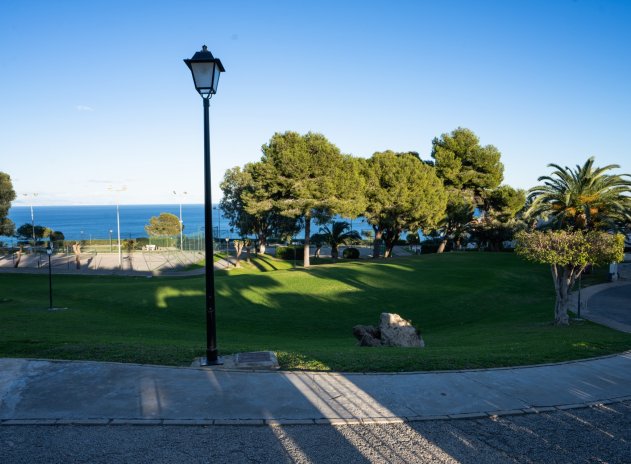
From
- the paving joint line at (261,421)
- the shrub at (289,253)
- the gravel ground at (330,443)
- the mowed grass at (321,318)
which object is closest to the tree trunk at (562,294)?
the mowed grass at (321,318)

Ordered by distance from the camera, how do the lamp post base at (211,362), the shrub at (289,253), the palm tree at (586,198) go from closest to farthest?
the lamp post base at (211,362) < the palm tree at (586,198) < the shrub at (289,253)

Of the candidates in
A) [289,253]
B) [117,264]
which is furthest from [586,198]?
[117,264]

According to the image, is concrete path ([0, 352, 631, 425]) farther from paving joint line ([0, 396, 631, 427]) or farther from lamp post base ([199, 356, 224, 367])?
lamp post base ([199, 356, 224, 367])

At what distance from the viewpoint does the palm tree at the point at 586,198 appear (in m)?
28.1

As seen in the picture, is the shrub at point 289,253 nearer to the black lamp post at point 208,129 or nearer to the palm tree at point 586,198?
the palm tree at point 586,198

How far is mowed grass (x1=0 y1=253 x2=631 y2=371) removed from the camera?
31.3 feet

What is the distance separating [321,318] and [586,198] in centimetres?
1919

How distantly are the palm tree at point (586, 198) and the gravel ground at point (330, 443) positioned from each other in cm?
2538

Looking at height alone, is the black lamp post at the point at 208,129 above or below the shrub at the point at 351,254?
above

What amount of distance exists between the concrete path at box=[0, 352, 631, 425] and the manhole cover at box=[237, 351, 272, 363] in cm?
58

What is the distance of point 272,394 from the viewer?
7180 mm

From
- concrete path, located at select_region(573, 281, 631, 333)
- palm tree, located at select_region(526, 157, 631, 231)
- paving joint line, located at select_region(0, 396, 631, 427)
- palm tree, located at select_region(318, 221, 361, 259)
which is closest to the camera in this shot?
paving joint line, located at select_region(0, 396, 631, 427)

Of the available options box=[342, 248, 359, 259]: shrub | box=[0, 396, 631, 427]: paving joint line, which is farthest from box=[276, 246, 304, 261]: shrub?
box=[0, 396, 631, 427]: paving joint line

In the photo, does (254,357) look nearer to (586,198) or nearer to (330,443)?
(330,443)
